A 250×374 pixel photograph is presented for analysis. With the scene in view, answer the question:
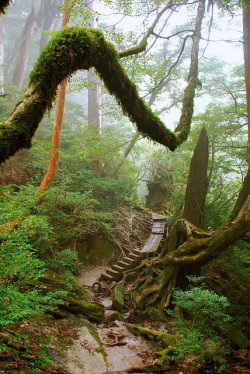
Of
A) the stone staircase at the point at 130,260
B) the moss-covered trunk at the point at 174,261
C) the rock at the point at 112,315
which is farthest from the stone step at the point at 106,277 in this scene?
the rock at the point at 112,315

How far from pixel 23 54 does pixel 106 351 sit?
21085 mm

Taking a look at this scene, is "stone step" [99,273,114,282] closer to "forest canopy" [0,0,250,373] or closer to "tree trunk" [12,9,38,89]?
"forest canopy" [0,0,250,373]

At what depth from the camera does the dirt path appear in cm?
367

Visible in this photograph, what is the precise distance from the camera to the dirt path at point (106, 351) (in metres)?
3.67

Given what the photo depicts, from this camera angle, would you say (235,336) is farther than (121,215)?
No

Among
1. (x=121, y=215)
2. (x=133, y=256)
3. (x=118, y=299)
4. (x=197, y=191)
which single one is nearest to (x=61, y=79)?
(x=197, y=191)

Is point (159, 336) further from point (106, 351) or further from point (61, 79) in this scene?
point (61, 79)

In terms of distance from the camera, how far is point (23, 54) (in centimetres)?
1838

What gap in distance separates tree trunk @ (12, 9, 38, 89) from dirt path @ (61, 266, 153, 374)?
16.9 metres

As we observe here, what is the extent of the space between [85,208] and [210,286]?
5.17 m

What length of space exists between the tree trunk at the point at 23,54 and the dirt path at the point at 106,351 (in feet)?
55.6

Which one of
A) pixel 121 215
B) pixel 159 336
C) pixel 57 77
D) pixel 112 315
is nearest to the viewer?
pixel 57 77

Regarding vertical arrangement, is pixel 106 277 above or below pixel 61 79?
below

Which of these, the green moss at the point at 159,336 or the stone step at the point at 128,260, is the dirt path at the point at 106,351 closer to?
the green moss at the point at 159,336
